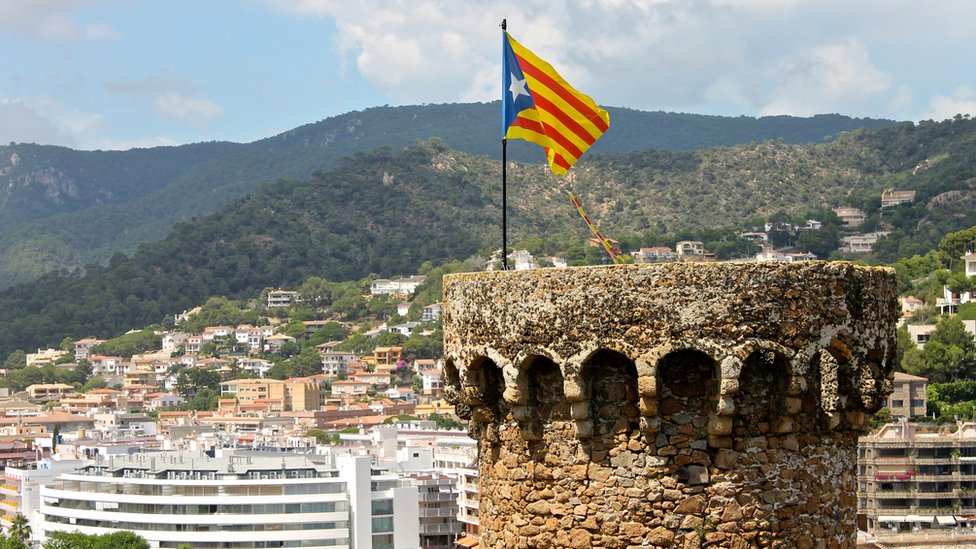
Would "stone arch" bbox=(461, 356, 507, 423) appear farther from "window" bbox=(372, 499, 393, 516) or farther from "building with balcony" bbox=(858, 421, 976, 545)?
"window" bbox=(372, 499, 393, 516)

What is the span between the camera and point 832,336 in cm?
1000

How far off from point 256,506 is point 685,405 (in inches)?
3782

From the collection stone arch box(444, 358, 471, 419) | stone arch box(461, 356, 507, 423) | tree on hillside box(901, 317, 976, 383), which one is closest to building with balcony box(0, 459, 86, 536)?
tree on hillside box(901, 317, 976, 383)

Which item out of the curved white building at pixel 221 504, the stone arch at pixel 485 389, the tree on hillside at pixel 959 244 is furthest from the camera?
the tree on hillside at pixel 959 244

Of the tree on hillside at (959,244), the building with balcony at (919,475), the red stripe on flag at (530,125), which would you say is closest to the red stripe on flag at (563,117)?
the red stripe on flag at (530,125)

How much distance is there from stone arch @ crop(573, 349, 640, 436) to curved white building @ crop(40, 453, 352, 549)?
309ft

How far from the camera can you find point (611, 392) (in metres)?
10.0

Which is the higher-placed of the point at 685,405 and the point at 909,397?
the point at 685,405

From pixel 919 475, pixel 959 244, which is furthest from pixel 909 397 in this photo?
pixel 959 244

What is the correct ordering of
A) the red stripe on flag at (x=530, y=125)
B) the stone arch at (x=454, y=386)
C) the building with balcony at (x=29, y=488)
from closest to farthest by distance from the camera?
the stone arch at (x=454, y=386), the red stripe on flag at (x=530, y=125), the building with balcony at (x=29, y=488)

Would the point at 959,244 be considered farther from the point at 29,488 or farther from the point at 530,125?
the point at 530,125

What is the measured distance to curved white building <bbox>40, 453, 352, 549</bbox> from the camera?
103m

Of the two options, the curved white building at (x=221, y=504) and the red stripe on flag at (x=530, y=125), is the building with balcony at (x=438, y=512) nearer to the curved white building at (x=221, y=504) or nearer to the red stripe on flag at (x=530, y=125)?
the curved white building at (x=221, y=504)

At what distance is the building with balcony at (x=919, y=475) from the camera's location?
86.9m
